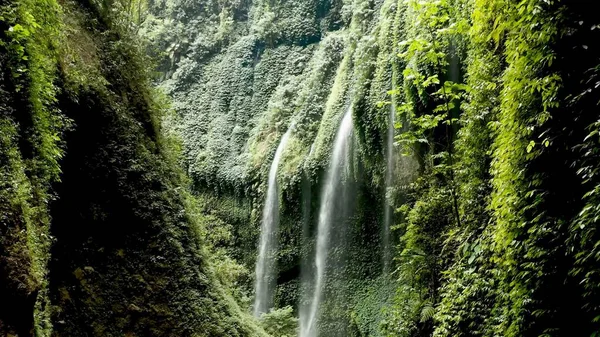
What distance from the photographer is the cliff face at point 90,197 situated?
4.09 m

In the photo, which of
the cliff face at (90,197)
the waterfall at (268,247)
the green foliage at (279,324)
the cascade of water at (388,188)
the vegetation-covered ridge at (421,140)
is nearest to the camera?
the vegetation-covered ridge at (421,140)

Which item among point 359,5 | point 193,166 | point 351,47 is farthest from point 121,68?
point 193,166

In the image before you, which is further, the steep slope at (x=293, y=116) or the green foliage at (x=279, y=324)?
the steep slope at (x=293, y=116)

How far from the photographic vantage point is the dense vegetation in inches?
142

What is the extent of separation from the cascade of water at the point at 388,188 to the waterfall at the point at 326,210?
6.18 ft

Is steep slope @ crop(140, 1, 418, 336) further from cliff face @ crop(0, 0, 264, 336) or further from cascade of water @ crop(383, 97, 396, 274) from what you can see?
cliff face @ crop(0, 0, 264, 336)

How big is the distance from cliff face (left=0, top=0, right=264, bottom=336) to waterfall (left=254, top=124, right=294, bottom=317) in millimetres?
7330

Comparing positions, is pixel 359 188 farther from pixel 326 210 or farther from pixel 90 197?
pixel 90 197

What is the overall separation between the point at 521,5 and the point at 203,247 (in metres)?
5.77

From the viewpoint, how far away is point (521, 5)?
154 inches

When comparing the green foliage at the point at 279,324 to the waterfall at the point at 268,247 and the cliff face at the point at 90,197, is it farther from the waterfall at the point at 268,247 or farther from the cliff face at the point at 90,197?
the waterfall at the point at 268,247

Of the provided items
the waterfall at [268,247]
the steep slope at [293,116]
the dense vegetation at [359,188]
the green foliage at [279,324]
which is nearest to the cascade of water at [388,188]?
the dense vegetation at [359,188]

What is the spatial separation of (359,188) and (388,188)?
2002mm

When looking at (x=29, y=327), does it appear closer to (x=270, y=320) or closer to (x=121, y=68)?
(x=121, y=68)
